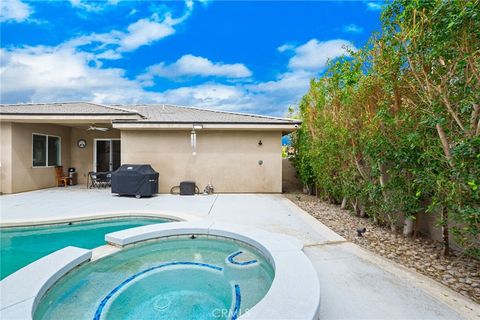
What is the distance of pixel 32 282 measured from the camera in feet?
10.8

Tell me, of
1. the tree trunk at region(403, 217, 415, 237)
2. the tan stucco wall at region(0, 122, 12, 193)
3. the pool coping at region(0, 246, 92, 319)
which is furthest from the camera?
the tan stucco wall at region(0, 122, 12, 193)

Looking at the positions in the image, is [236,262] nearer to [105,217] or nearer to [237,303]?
[237,303]

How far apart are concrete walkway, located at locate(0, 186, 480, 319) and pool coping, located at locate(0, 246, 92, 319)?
3391mm

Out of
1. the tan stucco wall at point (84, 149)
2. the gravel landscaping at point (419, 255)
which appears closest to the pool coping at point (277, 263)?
the gravel landscaping at point (419, 255)

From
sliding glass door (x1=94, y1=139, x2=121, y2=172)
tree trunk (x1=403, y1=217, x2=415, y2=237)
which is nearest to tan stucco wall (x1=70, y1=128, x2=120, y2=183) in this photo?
sliding glass door (x1=94, y1=139, x2=121, y2=172)

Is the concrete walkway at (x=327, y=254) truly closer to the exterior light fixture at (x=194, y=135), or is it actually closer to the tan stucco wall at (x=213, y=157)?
the tan stucco wall at (x=213, y=157)

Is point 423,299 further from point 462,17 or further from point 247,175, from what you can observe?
point 247,175

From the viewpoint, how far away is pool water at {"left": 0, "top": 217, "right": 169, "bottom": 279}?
16.4 feet

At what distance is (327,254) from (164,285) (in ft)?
9.88

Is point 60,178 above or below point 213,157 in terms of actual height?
below

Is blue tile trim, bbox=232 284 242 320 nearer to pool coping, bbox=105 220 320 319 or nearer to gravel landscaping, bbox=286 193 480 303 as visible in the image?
pool coping, bbox=105 220 320 319

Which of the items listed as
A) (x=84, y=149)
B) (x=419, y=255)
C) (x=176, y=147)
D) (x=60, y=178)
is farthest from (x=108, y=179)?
(x=419, y=255)

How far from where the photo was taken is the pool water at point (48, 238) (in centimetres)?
500

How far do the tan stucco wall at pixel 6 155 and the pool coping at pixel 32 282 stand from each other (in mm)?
10320
